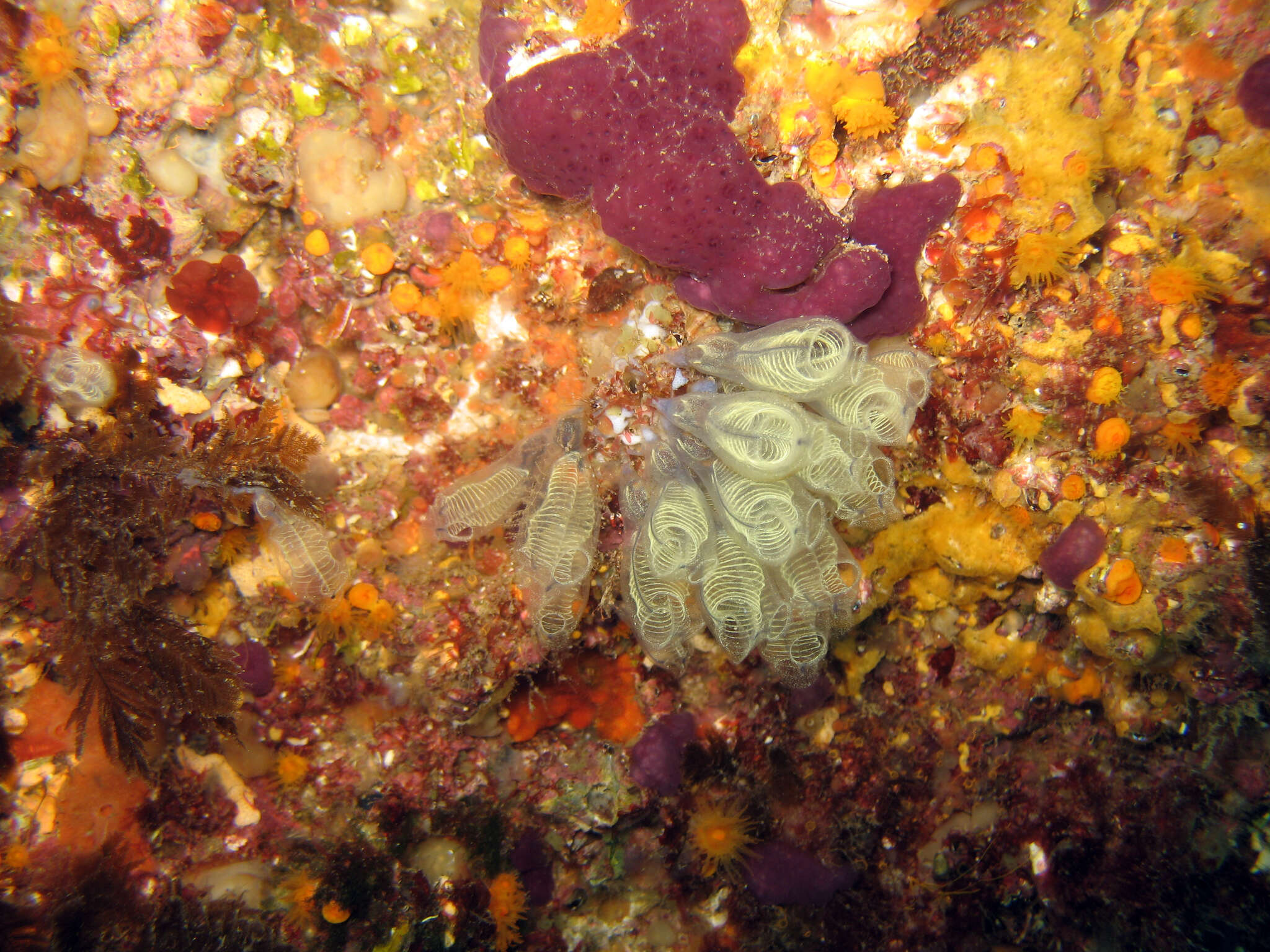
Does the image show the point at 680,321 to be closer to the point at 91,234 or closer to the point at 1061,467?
Answer: the point at 1061,467

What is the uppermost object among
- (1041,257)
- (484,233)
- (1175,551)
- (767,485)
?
(484,233)

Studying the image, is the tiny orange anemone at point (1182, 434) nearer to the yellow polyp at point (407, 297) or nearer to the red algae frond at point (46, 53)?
the yellow polyp at point (407, 297)

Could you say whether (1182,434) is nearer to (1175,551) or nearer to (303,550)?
(1175,551)

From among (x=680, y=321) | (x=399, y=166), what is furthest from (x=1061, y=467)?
(x=399, y=166)

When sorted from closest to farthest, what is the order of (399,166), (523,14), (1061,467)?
(523,14) → (1061,467) → (399,166)

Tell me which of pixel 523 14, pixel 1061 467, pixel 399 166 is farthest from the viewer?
pixel 399 166

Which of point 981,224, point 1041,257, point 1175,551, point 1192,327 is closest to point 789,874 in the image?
point 1175,551
